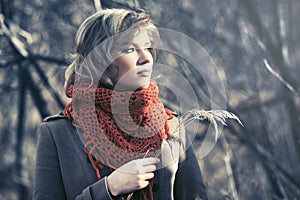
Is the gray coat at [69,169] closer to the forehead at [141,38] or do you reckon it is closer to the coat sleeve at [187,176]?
the coat sleeve at [187,176]

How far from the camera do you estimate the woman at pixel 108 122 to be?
0.99 m

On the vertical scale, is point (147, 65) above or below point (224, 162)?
above

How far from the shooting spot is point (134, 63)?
993 mm

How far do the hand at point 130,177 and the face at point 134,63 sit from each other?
0.56 ft

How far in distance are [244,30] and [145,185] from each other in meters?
0.88

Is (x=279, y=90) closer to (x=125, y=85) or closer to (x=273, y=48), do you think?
(x=273, y=48)

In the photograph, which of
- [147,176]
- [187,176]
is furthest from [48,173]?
[187,176]

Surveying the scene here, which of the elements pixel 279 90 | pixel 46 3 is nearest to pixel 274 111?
pixel 279 90

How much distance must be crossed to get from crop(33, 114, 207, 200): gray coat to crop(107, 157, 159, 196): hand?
0.7 inches

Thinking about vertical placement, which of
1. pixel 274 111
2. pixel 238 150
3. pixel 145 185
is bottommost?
pixel 238 150

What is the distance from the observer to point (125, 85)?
3.31 feet

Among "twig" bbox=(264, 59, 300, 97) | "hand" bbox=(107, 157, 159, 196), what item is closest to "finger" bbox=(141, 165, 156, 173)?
"hand" bbox=(107, 157, 159, 196)

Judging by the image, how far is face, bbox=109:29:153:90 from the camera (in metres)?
0.99

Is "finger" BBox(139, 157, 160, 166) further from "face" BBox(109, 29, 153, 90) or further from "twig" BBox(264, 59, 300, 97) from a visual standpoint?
"twig" BBox(264, 59, 300, 97)
